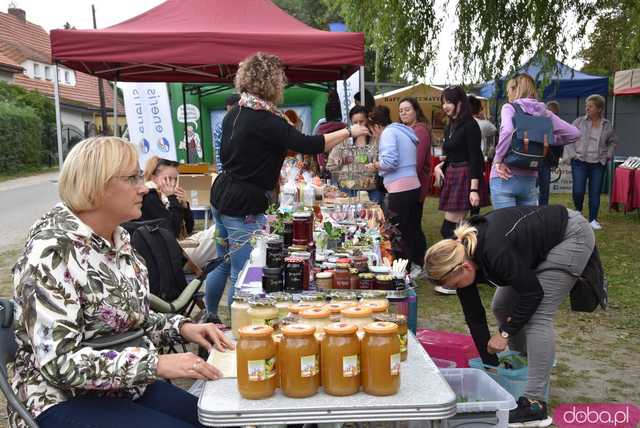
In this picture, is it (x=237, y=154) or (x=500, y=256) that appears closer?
(x=500, y=256)

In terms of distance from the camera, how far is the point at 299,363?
5.64 ft

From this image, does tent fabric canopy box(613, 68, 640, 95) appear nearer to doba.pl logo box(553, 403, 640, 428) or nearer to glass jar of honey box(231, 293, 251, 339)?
doba.pl logo box(553, 403, 640, 428)

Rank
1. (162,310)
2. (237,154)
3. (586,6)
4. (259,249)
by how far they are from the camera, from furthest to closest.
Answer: (586,6), (237,154), (259,249), (162,310)

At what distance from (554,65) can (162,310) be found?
6271 mm

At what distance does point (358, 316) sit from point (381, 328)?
204 millimetres

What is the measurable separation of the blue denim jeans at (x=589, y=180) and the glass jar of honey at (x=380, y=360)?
293 inches

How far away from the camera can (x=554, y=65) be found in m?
7.47

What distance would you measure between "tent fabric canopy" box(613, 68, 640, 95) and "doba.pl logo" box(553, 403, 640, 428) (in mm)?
7330

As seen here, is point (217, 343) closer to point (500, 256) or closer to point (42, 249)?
point (42, 249)

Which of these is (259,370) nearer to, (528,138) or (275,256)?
(275,256)

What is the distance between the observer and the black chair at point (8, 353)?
1674mm

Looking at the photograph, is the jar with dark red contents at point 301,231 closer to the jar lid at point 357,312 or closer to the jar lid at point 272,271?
the jar lid at point 272,271

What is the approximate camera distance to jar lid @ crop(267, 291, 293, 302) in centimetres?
235

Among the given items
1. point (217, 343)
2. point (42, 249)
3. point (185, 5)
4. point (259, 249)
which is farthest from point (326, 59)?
point (42, 249)
